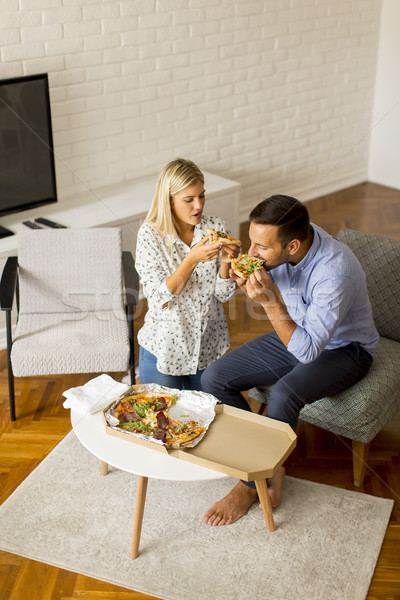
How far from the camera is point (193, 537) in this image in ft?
8.32

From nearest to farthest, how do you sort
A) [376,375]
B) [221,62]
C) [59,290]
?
[376,375] → [59,290] → [221,62]

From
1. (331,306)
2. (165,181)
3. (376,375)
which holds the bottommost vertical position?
(376,375)

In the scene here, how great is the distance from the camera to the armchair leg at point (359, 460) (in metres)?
2.74

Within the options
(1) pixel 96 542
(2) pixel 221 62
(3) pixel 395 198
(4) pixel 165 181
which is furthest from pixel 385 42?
(1) pixel 96 542

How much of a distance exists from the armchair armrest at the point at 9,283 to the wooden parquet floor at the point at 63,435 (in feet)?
1.73

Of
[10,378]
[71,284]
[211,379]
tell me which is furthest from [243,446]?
[71,284]

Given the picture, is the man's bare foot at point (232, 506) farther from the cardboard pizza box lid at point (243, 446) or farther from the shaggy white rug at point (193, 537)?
the cardboard pizza box lid at point (243, 446)

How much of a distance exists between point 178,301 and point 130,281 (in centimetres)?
45

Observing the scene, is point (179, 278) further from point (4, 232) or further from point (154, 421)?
point (4, 232)

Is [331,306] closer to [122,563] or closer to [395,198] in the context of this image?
[122,563]

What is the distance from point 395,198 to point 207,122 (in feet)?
5.98

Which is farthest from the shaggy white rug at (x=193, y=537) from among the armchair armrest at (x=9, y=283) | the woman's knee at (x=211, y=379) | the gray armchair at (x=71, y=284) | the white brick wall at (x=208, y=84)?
the white brick wall at (x=208, y=84)

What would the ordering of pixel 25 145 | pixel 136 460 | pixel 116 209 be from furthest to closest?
1. pixel 116 209
2. pixel 25 145
3. pixel 136 460

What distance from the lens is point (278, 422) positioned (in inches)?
97.0
